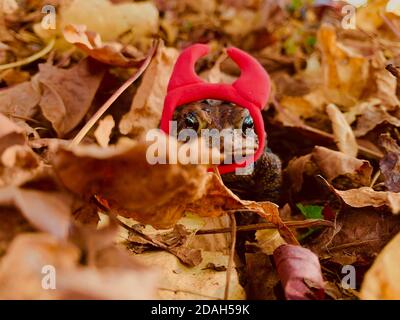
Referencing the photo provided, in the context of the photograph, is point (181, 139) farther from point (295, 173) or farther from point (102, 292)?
point (102, 292)

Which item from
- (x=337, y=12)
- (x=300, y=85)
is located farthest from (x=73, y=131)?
(x=337, y=12)

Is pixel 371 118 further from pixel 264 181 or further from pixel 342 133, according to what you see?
pixel 264 181

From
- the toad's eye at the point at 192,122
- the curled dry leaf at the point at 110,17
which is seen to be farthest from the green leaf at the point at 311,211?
the curled dry leaf at the point at 110,17

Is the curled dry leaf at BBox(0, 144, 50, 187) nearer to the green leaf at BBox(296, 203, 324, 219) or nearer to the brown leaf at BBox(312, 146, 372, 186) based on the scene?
the green leaf at BBox(296, 203, 324, 219)

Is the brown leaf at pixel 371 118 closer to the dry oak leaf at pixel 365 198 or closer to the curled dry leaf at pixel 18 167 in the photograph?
the dry oak leaf at pixel 365 198

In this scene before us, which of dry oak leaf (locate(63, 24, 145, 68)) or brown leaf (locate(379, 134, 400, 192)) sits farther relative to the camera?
dry oak leaf (locate(63, 24, 145, 68))

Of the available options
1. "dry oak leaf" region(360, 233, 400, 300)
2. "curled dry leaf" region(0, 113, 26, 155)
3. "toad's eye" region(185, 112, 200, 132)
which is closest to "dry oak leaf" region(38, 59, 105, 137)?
"toad's eye" region(185, 112, 200, 132)

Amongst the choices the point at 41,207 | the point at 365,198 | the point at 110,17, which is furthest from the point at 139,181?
the point at 110,17
